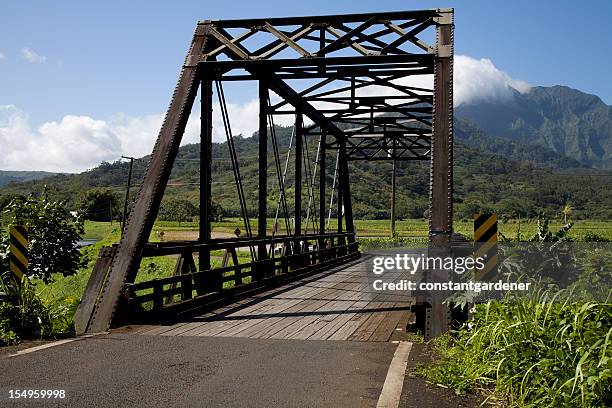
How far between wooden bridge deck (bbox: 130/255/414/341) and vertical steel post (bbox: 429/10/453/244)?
1.16 m

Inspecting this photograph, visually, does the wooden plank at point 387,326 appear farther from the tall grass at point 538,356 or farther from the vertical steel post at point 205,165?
the vertical steel post at point 205,165

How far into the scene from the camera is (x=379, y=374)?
5.74 meters

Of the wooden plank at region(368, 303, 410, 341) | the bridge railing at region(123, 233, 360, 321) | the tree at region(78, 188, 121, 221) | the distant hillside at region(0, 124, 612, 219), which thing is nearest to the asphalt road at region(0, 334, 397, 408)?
the wooden plank at region(368, 303, 410, 341)

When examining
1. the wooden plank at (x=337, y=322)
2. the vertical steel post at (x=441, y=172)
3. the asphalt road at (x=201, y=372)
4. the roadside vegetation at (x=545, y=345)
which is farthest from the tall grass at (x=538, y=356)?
the wooden plank at (x=337, y=322)


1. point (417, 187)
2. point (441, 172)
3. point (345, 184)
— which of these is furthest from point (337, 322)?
point (417, 187)

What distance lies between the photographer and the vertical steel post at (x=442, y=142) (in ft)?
27.0

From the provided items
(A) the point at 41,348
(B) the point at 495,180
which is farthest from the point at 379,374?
(B) the point at 495,180

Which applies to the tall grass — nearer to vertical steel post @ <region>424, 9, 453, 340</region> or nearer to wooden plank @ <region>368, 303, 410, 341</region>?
vertical steel post @ <region>424, 9, 453, 340</region>

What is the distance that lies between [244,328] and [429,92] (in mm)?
8331

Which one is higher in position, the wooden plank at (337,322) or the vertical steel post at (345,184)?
the vertical steel post at (345,184)

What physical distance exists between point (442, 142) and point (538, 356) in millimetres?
4502

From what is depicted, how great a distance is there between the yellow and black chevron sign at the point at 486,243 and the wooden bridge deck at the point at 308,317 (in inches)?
57.0

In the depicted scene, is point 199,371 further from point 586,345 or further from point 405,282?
point 405,282

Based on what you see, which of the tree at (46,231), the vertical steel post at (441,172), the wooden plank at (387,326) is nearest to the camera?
the vertical steel post at (441,172)
